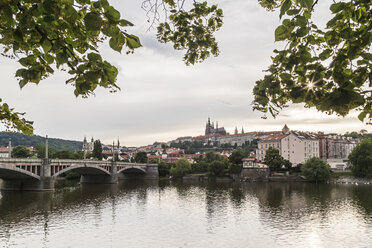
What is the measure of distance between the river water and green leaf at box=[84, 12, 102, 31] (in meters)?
20.1

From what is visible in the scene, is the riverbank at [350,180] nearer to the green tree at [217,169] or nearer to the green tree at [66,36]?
the green tree at [217,169]

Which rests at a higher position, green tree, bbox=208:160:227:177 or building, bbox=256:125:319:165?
building, bbox=256:125:319:165

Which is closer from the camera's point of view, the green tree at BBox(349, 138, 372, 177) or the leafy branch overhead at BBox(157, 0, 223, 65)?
the leafy branch overhead at BBox(157, 0, 223, 65)

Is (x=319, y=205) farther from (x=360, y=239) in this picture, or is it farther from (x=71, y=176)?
(x=71, y=176)

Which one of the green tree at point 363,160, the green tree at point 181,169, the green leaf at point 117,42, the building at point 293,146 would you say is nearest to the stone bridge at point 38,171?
the green tree at point 181,169

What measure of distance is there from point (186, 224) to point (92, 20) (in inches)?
1038

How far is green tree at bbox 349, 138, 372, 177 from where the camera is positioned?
69.9m

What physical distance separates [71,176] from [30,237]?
64.6m

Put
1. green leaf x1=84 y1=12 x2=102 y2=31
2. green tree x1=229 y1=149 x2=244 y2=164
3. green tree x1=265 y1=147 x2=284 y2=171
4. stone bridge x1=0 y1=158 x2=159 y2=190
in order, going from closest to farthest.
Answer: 1. green leaf x1=84 y1=12 x2=102 y2=31
2. stone bridge x1=0 y1=158 x2=159 y2=190
3. green tree x1=265 y1=147 x2=284 y2=171
4. green tree x1=229 y1=149 x2=244 y2=164

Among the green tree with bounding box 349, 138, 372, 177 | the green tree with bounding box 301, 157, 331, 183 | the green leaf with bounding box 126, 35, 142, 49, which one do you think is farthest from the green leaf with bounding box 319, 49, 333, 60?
the green tree with bounding box 349, 138, 372, 177

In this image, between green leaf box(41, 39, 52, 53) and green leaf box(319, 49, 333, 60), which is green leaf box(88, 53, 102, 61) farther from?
green leaf box(319, 49, 333, 60)

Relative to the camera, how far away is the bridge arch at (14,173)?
43.4 metres

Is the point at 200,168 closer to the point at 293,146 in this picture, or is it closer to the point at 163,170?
the point at 163,170

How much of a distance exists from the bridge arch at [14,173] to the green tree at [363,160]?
67.1 m
